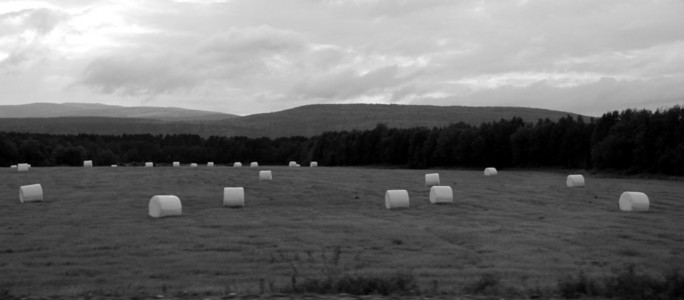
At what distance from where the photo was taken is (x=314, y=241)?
21734mm

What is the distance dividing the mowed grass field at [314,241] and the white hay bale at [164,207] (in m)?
0.75

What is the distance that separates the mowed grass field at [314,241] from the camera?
15992 millimetres

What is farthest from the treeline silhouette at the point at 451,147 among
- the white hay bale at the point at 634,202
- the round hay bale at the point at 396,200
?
the round hay bale at the point at 396,200

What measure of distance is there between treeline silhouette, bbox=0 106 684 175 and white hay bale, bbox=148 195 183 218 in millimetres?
50094

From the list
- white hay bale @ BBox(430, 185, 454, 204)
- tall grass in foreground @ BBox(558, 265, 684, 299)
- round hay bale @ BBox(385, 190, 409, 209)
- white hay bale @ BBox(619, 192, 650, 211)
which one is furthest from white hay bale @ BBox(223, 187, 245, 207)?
tall grass in foreground @ BBox(558, 265, 684, 299)

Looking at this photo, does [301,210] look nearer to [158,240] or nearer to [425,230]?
[425,230]

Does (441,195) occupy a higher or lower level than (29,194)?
lower

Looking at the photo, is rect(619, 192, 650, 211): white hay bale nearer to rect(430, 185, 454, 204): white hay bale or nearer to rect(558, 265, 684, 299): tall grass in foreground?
rect(430, 185, 454, 204): white hay bale

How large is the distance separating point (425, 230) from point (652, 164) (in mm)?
51997

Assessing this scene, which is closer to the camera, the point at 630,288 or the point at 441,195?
the point at 630,288

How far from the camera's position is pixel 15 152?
4508 inches

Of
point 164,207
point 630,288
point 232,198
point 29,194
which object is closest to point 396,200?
point 232,198

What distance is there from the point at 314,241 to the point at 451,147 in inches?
3166

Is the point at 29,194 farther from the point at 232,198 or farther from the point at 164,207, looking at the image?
the point at 164,207
